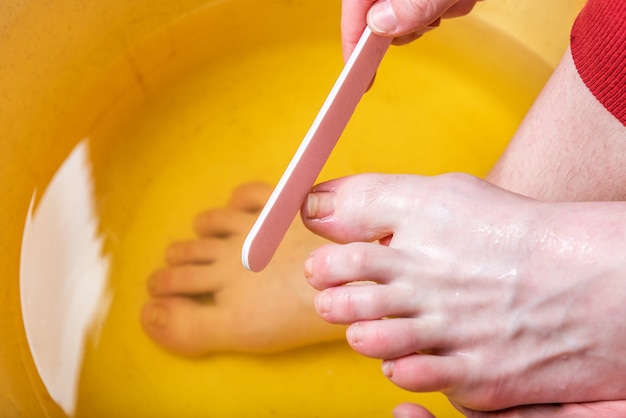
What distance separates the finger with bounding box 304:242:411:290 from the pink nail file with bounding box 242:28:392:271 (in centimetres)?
6

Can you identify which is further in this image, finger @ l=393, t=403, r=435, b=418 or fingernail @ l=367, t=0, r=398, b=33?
finger @ l=393, t=403, r=435, b=418

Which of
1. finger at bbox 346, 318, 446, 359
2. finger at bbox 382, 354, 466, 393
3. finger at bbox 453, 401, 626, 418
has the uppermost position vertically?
finger at bbox 346, 318, 446, 359

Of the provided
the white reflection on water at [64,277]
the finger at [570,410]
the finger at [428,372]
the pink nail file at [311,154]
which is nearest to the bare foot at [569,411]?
the finger at [570,410]

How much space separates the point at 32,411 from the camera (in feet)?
2.77

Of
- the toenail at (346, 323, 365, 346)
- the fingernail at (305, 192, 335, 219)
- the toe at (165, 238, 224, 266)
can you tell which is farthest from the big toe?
the toe at (165, 238, 224, 266)

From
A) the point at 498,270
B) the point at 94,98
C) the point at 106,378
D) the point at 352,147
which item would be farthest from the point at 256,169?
the point at 498,270

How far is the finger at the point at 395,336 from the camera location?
656 mm

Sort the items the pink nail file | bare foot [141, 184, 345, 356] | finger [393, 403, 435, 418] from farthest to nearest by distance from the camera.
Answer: bare foot [141, 184, 345, 356]
finger [393, 403, 435, 418]
the pink nail file

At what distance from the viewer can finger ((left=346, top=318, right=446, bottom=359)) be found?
656 millimetres

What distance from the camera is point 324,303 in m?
0.68

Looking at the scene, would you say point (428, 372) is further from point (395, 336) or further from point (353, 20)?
point (353, 20)

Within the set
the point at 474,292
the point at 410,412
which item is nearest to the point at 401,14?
the point at 474,292

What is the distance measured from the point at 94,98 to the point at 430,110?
1.90ft

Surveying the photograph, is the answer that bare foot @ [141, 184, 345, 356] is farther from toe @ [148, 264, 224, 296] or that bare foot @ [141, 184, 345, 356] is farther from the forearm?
the forearm
